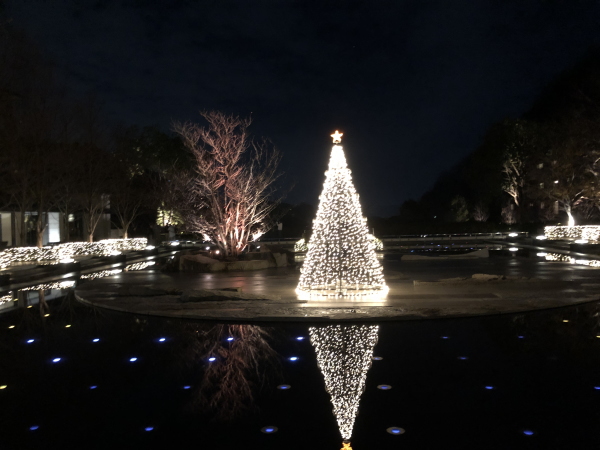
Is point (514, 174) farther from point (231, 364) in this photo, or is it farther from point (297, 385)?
point (297, 385)

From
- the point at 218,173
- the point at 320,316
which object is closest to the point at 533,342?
the point at 320,316

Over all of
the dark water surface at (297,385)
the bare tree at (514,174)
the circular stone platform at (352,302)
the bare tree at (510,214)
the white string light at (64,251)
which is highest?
the bare tree at (514,174)

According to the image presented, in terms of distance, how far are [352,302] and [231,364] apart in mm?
4577

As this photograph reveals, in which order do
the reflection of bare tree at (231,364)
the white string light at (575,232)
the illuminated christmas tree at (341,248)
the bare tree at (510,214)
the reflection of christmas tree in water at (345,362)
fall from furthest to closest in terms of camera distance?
the bare tree at (510,214) → the white string light at (575,232) → the illuminated christmas tree at (341,248) → the reflection of bare tree at (231,364) → the reflection of christmas tree in water at (345,362)

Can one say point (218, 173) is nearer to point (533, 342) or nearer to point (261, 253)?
point (261, 253)

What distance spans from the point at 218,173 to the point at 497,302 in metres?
15.1

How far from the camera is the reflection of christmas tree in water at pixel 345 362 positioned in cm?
503

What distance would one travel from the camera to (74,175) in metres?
27.6

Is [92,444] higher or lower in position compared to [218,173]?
lower

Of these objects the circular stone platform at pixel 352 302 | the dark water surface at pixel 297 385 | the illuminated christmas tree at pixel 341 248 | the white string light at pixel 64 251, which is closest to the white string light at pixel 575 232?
the circular stone platform at pixel 352 302

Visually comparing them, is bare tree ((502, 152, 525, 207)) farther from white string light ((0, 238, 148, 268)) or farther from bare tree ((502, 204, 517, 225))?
white string light ((0, 238, 148, 268))

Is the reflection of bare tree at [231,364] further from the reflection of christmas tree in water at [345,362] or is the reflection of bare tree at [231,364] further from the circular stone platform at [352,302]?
the circular stone platform at [352,302]

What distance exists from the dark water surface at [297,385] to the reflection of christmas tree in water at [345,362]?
4cm

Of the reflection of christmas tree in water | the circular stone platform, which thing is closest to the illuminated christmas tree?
the circular stone platform
